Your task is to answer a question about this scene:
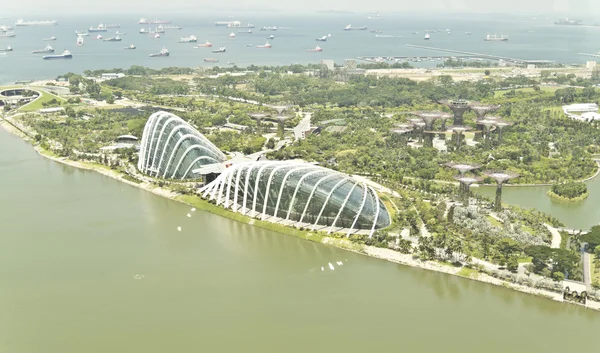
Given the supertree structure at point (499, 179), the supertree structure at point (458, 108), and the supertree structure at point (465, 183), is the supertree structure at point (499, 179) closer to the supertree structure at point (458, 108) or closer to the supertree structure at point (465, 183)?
the supertree structure at point (465, 183)

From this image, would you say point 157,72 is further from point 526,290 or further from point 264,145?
point 526,290

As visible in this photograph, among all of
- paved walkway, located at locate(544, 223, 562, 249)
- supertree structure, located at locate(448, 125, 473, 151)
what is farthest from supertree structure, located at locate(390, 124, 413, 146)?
paved walkway, located at locate(544, 223, 562, 249)

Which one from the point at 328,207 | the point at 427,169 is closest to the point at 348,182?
the point at 328,207

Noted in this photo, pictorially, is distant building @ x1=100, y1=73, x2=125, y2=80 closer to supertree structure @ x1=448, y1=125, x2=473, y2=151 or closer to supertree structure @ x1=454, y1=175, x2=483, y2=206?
supertree structure @ x1=448, y1=125, x2=473, y2=151

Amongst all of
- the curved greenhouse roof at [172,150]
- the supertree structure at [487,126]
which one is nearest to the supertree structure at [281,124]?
the curved greenhouse roof at [172,150]

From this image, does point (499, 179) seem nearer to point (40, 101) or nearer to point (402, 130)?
point (402, 130)

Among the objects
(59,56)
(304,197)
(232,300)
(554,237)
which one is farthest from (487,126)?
(59,56)
